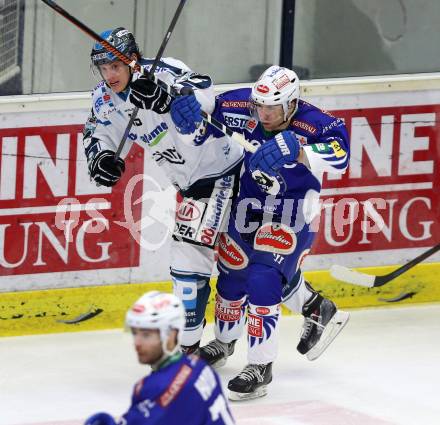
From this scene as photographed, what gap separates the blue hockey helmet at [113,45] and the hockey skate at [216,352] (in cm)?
121

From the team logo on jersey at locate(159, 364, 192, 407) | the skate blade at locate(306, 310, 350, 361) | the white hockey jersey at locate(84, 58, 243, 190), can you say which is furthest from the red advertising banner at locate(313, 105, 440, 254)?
the team logo on jersey at locate(159, 364, 192, 407)

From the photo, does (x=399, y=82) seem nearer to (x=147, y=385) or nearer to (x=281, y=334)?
(x=281, y=334)

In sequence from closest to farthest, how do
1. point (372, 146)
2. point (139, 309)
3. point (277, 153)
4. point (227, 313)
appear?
point (139, 309), point (277, 153), point (227, 313), point (372, 146)

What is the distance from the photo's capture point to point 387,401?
213 inches

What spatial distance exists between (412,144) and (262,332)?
188 centimetres

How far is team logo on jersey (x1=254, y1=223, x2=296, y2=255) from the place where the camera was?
5.44 m

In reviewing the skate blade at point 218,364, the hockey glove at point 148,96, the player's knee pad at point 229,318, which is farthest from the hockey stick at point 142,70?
the skate blade at point 218,364

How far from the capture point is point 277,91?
17.6ft

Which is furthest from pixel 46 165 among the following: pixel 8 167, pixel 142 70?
pixel 142 70

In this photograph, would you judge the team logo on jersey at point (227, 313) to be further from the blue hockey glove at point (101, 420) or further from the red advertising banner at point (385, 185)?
the blue hockey glove at point (101, 420)

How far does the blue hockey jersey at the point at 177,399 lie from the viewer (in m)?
3.51

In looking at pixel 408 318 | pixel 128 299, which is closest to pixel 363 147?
pixel 408 318

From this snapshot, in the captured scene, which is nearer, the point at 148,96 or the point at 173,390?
the point at 173,390

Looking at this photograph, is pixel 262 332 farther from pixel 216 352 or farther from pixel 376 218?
pixel 376 218
